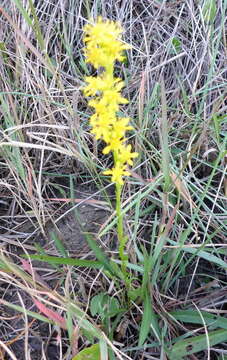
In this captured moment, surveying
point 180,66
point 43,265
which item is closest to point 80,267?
point 43,265

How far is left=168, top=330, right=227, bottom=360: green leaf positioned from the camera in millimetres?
1208

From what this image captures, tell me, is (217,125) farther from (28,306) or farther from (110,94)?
(28,306)

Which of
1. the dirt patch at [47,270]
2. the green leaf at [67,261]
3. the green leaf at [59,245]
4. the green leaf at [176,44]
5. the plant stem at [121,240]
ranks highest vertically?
the green leaf at [176,44]

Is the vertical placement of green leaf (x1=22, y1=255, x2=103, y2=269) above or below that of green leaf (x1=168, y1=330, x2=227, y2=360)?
above

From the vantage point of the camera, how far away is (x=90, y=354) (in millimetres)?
1181

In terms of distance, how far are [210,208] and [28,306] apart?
0.67 m

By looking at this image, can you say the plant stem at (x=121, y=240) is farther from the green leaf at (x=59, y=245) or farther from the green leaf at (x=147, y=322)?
the green leaf at (x=59, y=245)

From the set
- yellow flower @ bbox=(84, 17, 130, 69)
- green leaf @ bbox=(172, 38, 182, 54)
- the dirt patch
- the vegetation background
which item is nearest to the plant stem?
the vegetation background

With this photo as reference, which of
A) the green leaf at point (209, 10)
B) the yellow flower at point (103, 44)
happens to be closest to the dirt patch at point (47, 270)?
the yellow flower at point (103, 44)

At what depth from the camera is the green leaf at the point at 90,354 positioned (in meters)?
1.17

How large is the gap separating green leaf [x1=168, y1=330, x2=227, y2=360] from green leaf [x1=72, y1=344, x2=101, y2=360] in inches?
7.8

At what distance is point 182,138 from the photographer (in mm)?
1627

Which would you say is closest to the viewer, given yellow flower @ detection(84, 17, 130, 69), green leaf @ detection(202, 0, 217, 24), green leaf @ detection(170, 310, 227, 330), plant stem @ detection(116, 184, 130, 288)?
yellow flower @ detection(84, 17, 130, 69)

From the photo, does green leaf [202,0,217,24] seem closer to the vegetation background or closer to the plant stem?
the vegetation background
